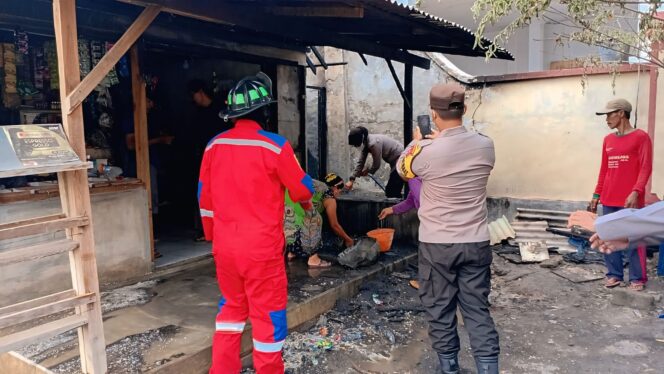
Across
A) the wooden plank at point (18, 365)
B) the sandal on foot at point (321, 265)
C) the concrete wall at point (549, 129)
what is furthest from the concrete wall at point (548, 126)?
the wooden plank at point (18, 365)

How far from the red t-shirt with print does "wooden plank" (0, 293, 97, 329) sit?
5342 mm

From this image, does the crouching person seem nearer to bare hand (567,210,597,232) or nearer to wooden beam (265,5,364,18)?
bare hand (567,210,597,232)

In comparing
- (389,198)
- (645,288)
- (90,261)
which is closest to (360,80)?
(389,198)

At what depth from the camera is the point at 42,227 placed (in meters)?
2.85

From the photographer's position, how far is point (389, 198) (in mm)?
8078

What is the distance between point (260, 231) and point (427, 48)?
4.94 m

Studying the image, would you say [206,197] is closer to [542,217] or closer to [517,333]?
[517,333]

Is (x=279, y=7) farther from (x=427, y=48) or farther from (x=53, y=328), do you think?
(x=53, y=328)

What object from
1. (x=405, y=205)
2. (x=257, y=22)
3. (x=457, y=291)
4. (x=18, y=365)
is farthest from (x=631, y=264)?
(x=18, y=365)

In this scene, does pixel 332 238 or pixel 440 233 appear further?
pixel 332 238

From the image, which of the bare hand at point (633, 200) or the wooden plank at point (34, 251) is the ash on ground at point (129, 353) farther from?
the bare hand at point (633, 200)

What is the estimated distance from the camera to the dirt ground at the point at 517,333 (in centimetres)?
389

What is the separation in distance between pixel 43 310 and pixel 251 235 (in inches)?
50.7

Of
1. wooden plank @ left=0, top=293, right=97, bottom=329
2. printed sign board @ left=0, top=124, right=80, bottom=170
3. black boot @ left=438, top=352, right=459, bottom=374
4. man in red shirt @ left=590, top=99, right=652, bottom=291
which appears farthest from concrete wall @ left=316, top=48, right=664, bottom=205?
wooden plank @ left=0, top=293, right=97, bottom=329
